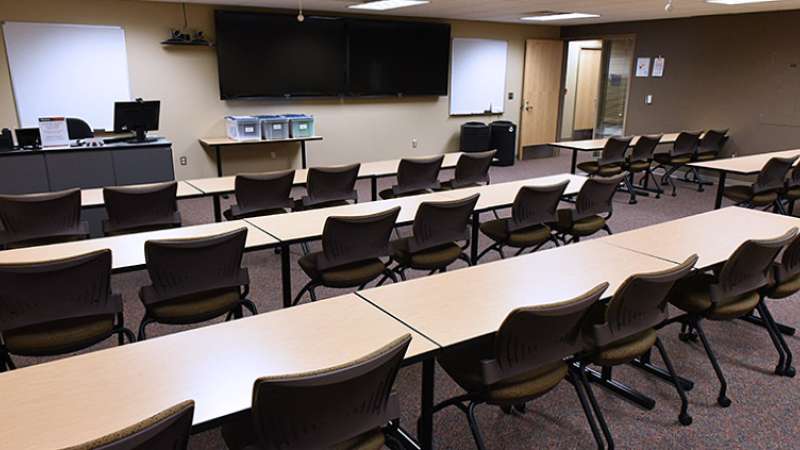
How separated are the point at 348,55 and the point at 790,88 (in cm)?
616

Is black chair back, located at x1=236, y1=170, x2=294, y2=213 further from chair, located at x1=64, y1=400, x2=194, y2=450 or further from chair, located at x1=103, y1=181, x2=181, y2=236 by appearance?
chair, located at x1=64, y1=400, x2=194, y2=450

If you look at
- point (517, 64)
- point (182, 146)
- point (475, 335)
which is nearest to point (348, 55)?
point (182, 146)

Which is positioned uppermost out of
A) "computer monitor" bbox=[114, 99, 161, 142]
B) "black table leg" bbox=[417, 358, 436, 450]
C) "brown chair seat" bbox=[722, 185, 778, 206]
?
"computer monitor" bbox=[114, 99, 161, 142]

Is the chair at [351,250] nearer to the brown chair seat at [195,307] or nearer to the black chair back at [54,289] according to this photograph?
the brown chair seat at [195,307]

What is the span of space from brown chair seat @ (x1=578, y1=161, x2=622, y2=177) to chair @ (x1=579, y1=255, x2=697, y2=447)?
4718mm

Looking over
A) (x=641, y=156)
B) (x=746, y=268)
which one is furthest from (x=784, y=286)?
(x=641, y=156)

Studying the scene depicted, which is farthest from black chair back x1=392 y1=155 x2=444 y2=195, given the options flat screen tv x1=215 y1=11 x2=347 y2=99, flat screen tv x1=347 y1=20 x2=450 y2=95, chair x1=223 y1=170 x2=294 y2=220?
flat screen tv x1=347 y1=20 x2=450 y2=95

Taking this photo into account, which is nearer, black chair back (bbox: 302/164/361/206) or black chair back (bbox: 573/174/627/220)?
black chair back (bbox: 573/174/627/220)

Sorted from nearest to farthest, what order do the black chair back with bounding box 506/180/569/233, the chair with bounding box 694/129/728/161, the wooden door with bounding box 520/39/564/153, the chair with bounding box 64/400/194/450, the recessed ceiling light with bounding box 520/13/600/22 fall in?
the chair with bounding box 64/400/194/450 → the black chair back with bounding box 506/180/569/233 → the chair with bounding box 694/129/728/161 → the recessed ceiling light with bounding box 520/13/600/22 → the wooden door with bounding box 520/39/564/153

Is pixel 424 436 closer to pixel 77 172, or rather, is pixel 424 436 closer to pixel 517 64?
pixel 77 172

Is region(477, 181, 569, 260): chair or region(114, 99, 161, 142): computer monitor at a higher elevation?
region(114, 99, 161, 142): computer monitor

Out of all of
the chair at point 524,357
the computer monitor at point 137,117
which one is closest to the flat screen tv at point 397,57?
the computer monitor at point 137,117

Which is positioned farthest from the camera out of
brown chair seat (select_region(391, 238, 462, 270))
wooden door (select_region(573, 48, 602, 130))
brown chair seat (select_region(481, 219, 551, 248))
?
wooden door (select_region(573, 48, 602, 130))

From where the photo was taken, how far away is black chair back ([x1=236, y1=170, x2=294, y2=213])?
13.8 ft
